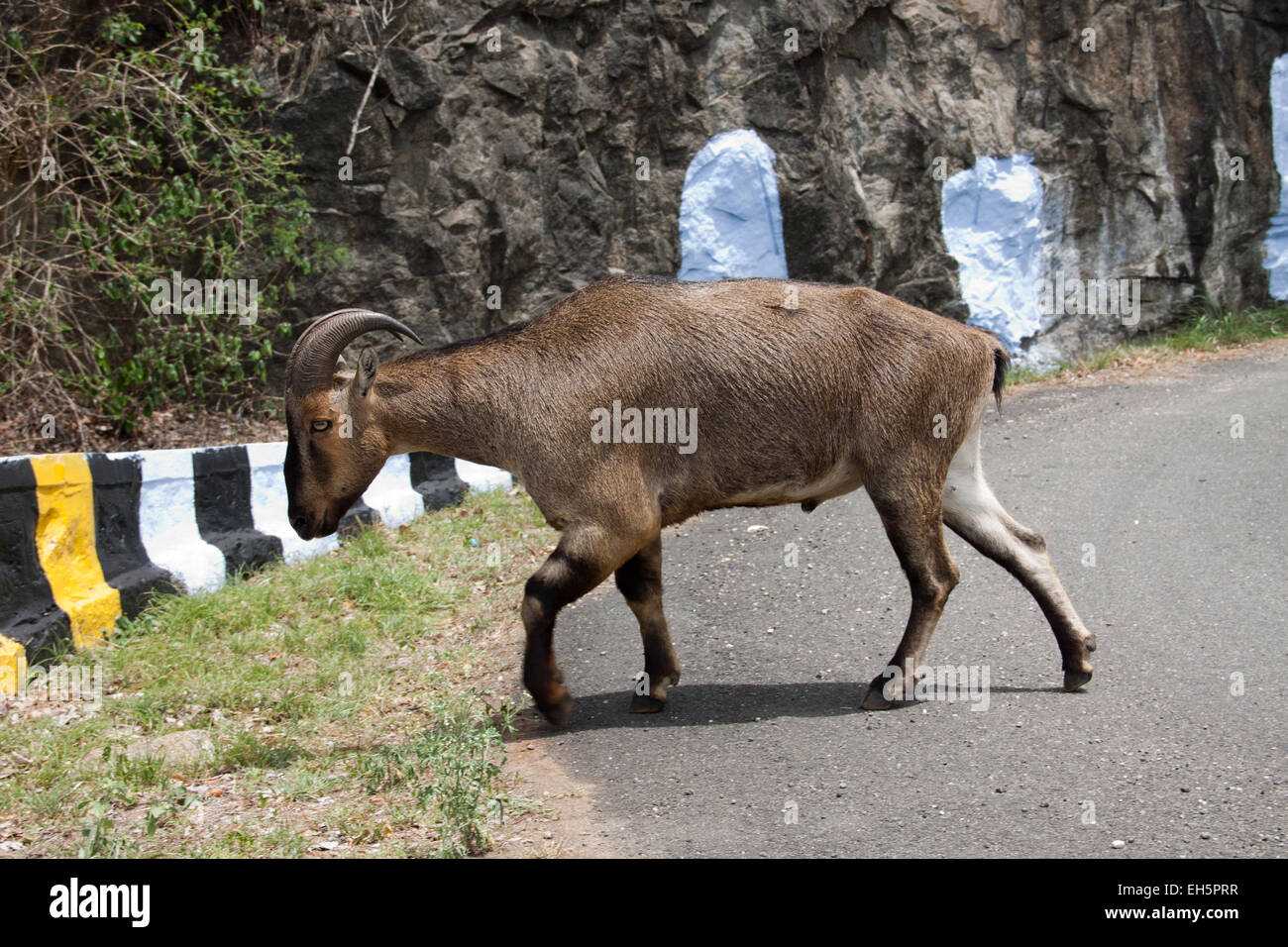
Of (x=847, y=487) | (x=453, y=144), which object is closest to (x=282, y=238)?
(x=453, y=144)

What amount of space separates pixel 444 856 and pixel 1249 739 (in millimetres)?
3154

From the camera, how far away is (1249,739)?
484cm

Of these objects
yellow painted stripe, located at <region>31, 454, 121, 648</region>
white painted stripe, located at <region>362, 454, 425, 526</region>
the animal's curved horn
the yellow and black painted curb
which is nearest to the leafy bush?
white painted stripe, located at <region>362, 454, 425, 526</region>

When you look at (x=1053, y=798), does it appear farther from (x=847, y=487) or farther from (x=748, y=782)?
(x=847, y=487)

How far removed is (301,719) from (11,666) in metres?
1.47

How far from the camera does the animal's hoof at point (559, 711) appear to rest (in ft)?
18.0

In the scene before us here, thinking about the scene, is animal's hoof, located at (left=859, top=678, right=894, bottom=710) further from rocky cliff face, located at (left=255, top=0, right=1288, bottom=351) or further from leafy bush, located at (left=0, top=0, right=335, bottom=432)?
rocky cliff face, located at (left=255, top=0, right=1288, bottom=351)

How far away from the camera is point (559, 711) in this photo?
5508 mm

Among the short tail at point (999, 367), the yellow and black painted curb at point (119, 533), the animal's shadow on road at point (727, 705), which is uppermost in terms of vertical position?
the short tail at point (999, 367)

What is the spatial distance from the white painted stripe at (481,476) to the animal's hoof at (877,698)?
15.3ft

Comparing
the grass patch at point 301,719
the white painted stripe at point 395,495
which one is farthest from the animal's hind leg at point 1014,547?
the white painted stripe at point 395,495
